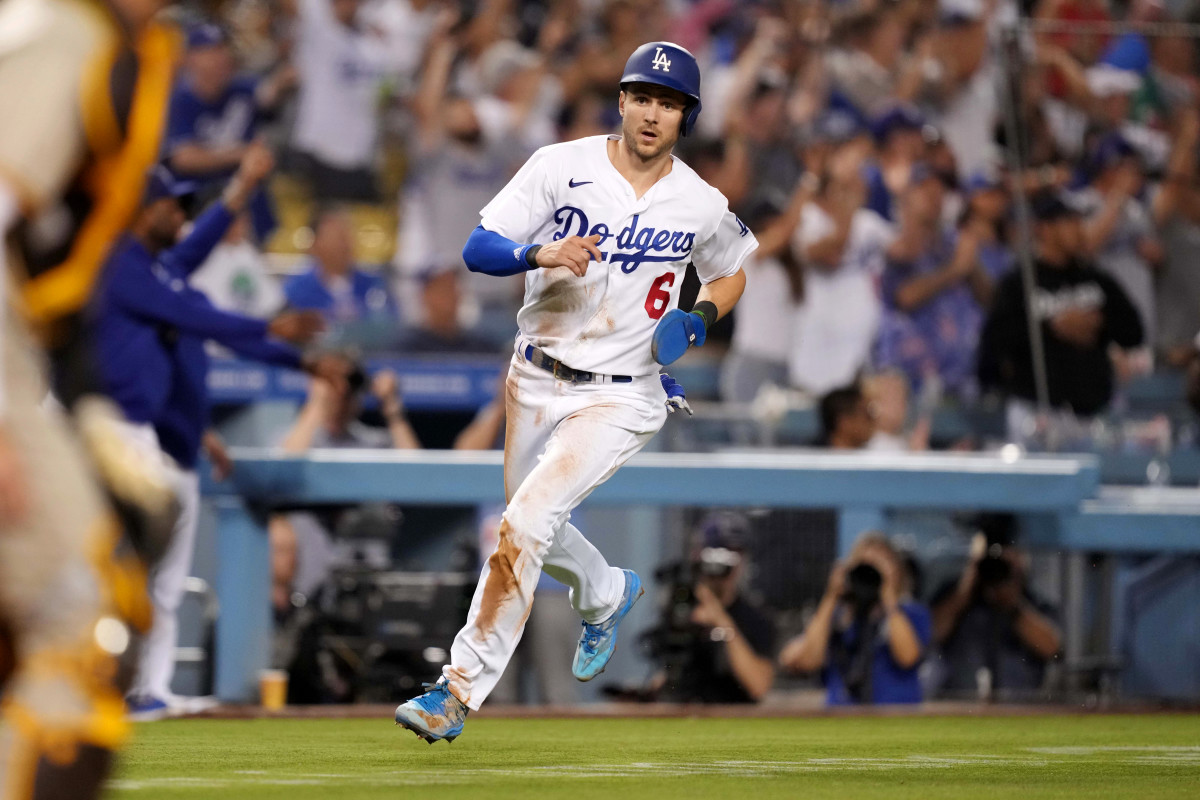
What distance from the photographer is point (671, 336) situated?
569cm

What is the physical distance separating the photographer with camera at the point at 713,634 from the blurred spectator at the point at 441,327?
2.53 metres

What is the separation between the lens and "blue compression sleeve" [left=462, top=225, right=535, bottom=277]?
5434mm

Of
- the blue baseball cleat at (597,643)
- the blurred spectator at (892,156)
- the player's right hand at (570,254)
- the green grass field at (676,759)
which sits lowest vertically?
the green grass field at (676,759)

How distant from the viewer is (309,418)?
910 centimetres

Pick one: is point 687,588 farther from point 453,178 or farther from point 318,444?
point 453,178

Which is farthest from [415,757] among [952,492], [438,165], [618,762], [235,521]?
[438,165]

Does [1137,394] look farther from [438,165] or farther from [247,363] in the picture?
[247,363]

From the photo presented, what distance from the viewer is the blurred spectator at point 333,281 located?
10.5 meters

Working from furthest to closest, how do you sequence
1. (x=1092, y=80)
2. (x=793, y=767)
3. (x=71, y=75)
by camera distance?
(x=1092, y=80) → (x=793, y=767) → (x=71, y=75)

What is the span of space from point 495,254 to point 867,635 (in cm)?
361

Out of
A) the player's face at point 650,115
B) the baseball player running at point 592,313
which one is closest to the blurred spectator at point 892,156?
the baseball player running at point 592,313

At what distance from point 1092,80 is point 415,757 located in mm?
7163

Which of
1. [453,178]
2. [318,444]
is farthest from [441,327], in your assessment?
[318,444]

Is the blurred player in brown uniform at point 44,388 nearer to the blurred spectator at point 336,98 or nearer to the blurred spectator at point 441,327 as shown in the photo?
the blurred spectator at point 441,327
